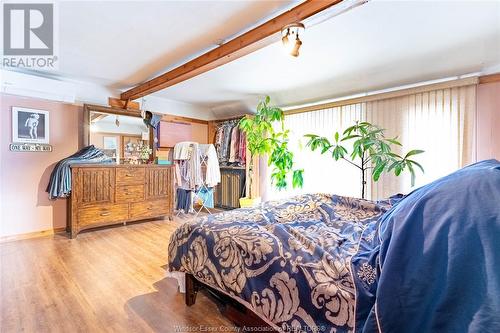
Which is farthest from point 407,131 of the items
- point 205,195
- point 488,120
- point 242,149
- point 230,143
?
point 205,195

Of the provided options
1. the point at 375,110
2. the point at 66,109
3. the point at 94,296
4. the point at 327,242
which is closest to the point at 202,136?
the point at 66,109

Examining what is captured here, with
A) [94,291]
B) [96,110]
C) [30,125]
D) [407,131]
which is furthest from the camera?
[96,110]

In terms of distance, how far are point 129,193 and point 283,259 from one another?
3.12 metres

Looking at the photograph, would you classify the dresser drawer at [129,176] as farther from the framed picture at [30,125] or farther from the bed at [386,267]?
the bed at [386,267]

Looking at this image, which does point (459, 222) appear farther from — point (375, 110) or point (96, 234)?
point (96, 234)

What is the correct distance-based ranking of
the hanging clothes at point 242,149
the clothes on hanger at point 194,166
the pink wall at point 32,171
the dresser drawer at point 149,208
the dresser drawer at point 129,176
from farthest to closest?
the hanging clothes at point 242,149
the clothes on hanger at point 194,166
the dresser drawer at point 149,208
the dresser drawer at point 129,176
the pink wall at point 32,171

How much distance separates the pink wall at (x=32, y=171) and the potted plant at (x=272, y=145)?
2.58 metres

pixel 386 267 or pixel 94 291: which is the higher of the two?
pixel 386 267

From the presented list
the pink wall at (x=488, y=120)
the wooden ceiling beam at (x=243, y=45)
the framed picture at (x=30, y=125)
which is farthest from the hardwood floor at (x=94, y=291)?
the pink wall at (x=488, y=120)

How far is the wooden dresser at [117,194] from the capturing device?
3.13m

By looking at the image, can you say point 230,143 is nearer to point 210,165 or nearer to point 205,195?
point 210,165

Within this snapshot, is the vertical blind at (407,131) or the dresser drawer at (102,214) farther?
the dresser drawer at (102,214)

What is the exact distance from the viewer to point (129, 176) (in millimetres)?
3568

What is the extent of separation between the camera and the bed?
2.41 ft
